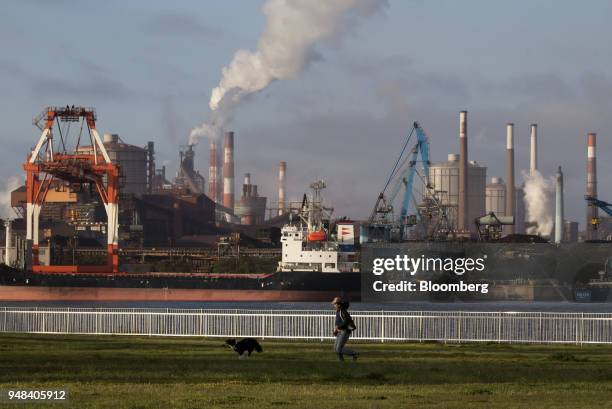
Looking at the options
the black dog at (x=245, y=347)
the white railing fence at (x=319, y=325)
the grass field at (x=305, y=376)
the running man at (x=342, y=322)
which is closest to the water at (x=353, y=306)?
the white railing fence at (x=319, y=325)

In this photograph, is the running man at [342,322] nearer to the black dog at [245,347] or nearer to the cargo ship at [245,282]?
the black dog at [245,347]

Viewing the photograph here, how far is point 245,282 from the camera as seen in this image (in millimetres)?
120875

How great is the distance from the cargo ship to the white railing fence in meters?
72.9

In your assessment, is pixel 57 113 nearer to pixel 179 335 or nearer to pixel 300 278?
pixel 300 278

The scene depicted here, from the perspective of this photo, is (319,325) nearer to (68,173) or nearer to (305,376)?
(305,376)

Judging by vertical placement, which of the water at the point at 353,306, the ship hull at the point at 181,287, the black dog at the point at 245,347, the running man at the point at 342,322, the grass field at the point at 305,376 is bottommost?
the water at the point at 353,306

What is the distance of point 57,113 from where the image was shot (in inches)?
4993

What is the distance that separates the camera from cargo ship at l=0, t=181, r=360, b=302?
119 metres

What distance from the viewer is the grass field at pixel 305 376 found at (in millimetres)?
21000

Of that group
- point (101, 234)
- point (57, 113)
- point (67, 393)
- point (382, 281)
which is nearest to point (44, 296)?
point (57, 113)

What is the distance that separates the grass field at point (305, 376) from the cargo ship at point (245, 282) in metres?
82.5

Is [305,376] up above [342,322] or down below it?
below

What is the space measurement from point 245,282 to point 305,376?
9570cm

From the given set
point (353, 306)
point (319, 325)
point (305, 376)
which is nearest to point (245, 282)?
point (353, 306)
